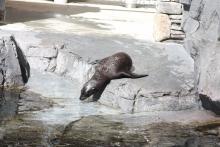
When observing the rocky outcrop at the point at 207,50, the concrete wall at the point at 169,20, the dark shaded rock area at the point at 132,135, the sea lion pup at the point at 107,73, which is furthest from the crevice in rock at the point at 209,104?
the concrete wall at the point at 169,20

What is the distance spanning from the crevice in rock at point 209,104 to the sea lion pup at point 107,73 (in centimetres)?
102

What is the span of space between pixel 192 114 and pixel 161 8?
3414mm

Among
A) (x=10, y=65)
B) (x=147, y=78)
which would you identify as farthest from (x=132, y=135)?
(x=10, y=65)

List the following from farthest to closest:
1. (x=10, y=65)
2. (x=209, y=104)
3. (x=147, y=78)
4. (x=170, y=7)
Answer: (x=170, y=7) < (x=10, y=65) < (x=147, y=78) < (x=209, y=104)

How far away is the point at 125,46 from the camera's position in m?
9.60

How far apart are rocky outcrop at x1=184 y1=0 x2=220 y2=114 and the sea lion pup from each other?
943 mm

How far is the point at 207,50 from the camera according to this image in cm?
797

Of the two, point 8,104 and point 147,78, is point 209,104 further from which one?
point 8,104

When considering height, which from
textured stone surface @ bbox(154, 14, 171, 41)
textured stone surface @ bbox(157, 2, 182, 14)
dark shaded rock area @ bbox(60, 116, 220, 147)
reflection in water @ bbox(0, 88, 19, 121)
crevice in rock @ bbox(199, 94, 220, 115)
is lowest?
reflection in water @ bbox(0, 88, 19, 121)

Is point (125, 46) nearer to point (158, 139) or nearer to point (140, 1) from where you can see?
point (158, 139)

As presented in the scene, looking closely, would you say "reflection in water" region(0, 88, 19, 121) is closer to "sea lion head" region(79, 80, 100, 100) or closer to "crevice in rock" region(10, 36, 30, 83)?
"crevice in rock" region(10, 36, 30, 83)

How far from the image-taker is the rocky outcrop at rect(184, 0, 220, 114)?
298 inches

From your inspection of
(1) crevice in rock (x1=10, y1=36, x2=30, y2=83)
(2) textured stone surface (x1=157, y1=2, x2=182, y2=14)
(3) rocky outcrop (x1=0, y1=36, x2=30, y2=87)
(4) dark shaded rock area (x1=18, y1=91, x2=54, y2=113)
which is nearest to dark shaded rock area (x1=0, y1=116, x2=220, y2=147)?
(4) dark shaded rock area (x1=18, y1=91, x2=54, y2=113)

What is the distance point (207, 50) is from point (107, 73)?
5.36 feet
